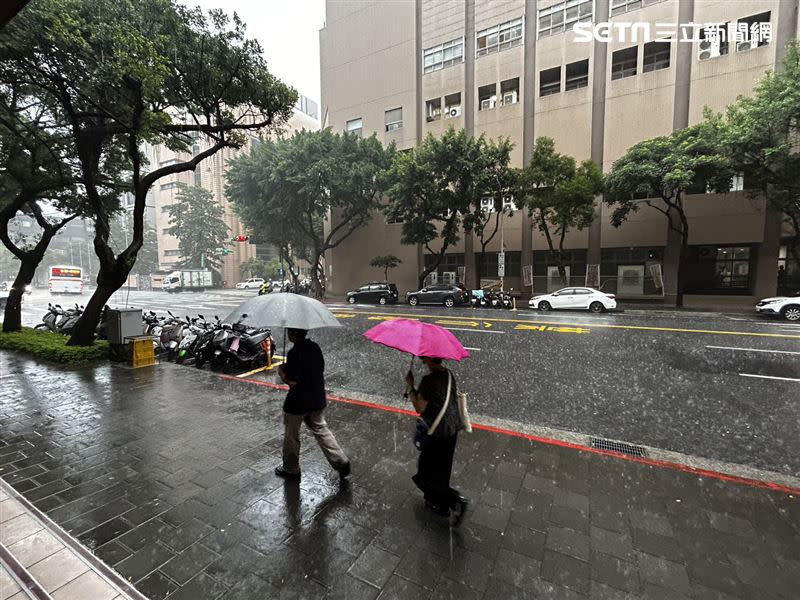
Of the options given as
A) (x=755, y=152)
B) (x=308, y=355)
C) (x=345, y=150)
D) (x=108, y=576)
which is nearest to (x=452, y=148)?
(x=345, y=150)

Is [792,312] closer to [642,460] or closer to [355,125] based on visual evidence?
[642,460]

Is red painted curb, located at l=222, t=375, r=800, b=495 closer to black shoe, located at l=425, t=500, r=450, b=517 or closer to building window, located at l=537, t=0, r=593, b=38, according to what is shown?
black shoe, located at l=425, t=500, r=450, b=517

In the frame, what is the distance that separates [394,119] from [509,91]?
354 inches

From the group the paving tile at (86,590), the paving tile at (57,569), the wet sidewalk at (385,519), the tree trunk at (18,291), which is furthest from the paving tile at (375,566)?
the tree trunk at (18,291)

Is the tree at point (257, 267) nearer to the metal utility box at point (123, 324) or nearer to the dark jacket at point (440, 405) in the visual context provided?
the metal utility box at point (123, 324)

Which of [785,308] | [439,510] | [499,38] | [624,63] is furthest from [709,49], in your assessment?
[439,510]

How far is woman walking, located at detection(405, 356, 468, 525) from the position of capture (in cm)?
308

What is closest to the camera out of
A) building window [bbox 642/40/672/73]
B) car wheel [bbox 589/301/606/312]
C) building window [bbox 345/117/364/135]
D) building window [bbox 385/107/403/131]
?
car wheel [bbox 589/301/606/312]

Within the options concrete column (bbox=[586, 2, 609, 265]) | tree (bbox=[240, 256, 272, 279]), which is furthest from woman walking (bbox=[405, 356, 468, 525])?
tree (bbox=[240, 256, 272, 279])

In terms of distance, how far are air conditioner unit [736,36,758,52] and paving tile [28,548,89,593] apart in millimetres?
30832

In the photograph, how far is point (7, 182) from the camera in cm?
1118

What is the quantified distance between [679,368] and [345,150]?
23.6 metres

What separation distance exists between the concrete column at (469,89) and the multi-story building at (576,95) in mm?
84

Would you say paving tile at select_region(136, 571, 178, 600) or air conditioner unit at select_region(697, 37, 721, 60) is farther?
air conditioner unit at select_region(697, 37, 721, 60)
